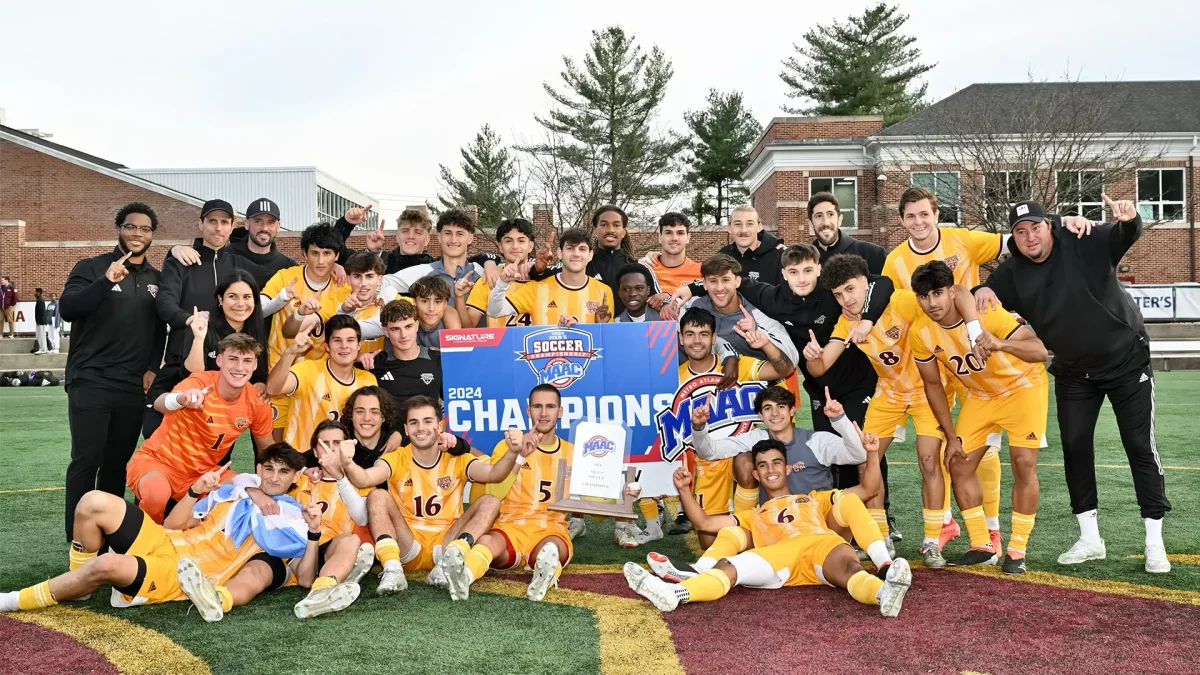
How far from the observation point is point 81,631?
15.3 feet

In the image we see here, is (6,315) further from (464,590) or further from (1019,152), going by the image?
(1019,152)

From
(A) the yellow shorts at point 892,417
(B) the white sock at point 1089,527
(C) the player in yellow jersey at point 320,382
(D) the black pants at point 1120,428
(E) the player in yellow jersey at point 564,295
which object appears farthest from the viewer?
(E) the player in yellow jersey at point 564,295

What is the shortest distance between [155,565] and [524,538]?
2002 mm

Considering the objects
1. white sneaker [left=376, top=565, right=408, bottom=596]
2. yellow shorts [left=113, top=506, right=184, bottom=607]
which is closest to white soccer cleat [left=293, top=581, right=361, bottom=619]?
white sneaker [left=376, top=565, right=408, bottom=596]

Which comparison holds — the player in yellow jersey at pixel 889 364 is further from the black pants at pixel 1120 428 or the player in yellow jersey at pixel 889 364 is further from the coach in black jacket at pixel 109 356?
the coach in black jacket at pixel 109 356

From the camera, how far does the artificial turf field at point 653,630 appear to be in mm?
4113

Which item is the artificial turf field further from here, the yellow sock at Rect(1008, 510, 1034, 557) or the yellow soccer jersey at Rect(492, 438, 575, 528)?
the yellow soccer jersey at Rect(492, 438, 575, 528)

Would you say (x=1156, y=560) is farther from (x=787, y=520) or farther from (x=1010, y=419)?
(x=787, y=520)

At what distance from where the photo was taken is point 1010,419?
5832mm

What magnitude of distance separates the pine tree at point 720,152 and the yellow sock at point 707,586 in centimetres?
4859

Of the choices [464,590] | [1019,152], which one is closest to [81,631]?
[464,590]

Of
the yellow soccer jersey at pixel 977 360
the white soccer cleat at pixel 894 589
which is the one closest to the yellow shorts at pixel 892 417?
the yellow soccer jersey at pixel 977 360

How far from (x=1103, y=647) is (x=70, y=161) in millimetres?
42800

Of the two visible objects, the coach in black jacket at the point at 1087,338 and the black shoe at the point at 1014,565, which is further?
the coach in black jacket at the point at 1087,338
